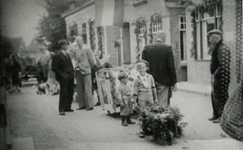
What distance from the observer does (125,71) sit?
5609mm

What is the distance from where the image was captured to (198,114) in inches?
223

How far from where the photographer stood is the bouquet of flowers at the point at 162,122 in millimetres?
5125

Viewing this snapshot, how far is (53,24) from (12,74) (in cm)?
73

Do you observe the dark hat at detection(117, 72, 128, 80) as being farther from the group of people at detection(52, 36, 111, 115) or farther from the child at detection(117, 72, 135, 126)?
the group of people at detection(52, 36, 111, 115)

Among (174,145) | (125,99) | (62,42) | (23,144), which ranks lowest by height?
(174,145)

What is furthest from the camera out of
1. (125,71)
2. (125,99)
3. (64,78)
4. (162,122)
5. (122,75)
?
(125,99)

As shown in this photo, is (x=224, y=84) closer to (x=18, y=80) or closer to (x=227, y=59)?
(x=227, y=59)

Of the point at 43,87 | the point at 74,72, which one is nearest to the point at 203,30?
the point at 74,72

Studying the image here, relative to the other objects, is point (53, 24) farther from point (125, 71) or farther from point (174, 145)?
point (174, 145)

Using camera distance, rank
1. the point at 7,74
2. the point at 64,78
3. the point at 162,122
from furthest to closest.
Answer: the point at 64,78 < the point at 162,122 < the point at 7,74

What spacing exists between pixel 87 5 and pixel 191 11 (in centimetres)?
127

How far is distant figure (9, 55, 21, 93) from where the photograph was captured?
4.76 meters

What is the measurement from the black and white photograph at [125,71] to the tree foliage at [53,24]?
11mm

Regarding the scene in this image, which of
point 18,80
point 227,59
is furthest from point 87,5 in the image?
point 227,59
